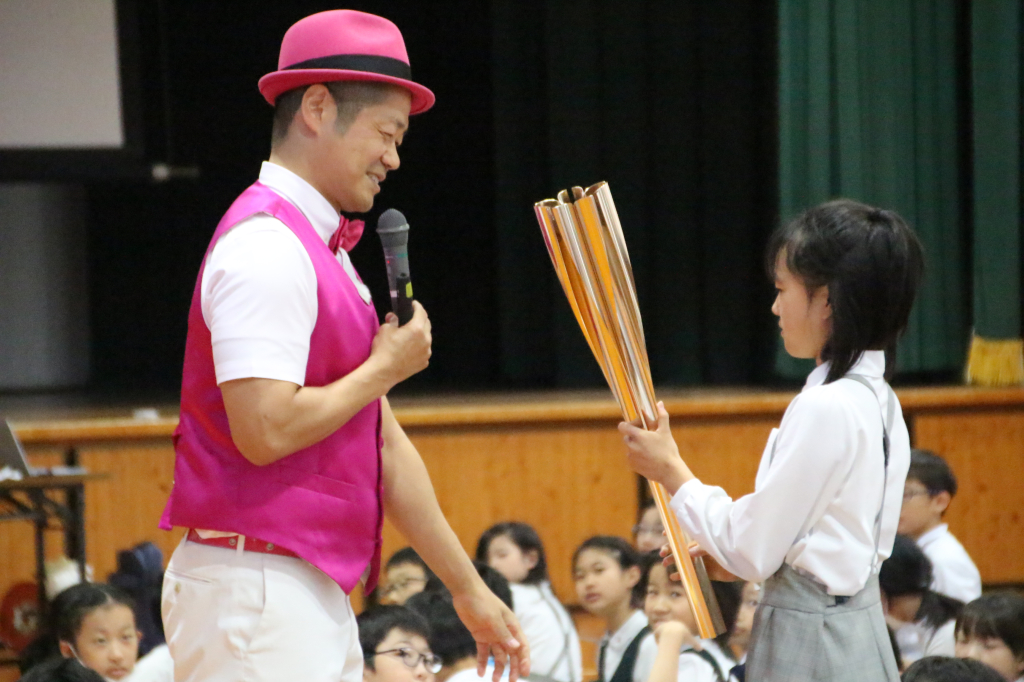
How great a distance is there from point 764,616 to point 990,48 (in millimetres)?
4138

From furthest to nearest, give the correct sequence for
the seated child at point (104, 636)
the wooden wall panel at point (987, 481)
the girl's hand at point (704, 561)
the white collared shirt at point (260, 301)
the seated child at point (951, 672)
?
the wooden wall panel at point (987, 481), the seated child at point (104, 636), the seated child at point (951, 672), the girl's hand at point (704, 561), the white collared shirt at point (260, 301)

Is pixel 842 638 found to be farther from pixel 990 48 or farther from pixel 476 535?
pixel 990 48

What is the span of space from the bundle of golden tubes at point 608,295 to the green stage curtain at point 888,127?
354 cm

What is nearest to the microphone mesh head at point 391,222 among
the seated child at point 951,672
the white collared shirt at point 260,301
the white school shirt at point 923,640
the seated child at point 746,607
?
the white collared shirt at point 260,301

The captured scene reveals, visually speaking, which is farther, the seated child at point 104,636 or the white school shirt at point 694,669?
the seated child at point 104,636

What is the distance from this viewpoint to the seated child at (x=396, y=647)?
7.84ft

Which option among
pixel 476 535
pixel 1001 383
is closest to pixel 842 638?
pixel 476 535

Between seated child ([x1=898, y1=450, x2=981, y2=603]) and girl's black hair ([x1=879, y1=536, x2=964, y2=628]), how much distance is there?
347 mm

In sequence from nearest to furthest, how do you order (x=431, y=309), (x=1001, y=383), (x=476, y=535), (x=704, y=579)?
(x=704, y=579), (x=476, y=535), (x=1001, y=383), (x=431, y=309)

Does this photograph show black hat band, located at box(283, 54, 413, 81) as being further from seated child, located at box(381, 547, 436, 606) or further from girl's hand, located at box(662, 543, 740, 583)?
seated child, located at box(381, 547, 436, 606)

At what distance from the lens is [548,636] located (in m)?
3.24

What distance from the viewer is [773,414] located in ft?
15.5

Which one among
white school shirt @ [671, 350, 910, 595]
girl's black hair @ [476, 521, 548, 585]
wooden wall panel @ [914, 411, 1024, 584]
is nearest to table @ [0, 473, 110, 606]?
girl's black hair @ [476, 521, 548, 585]

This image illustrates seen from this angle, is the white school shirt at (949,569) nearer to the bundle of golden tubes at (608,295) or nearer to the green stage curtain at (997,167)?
the bundle of golden tubes at (608,295)
